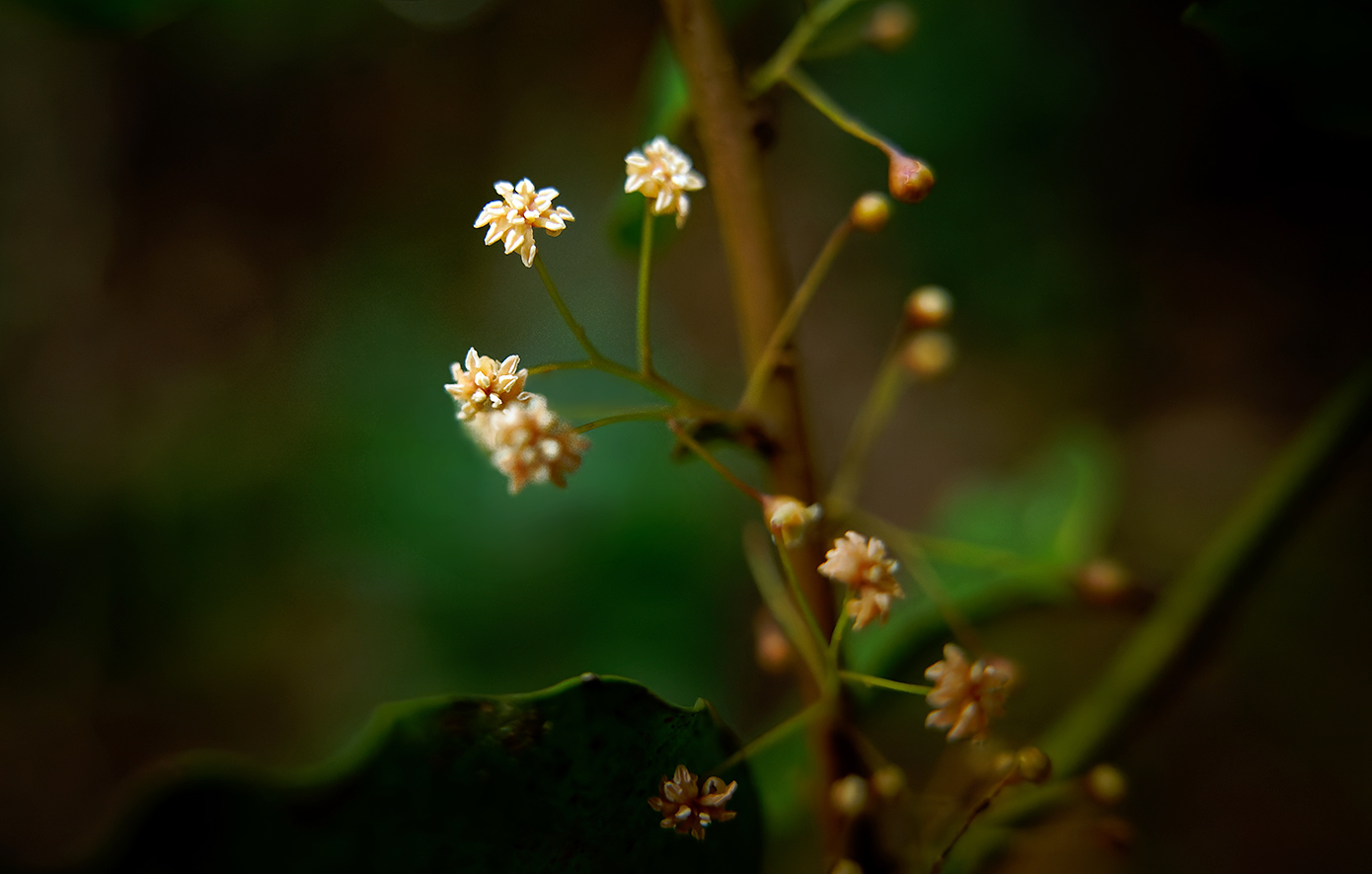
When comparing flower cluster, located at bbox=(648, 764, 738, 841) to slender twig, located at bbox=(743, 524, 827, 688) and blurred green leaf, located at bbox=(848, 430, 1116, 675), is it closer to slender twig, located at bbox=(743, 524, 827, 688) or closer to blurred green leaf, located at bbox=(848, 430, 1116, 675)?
slender twig, located at bbox=(743, 524, 827, 688)

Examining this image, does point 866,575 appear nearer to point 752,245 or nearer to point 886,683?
point 886,683

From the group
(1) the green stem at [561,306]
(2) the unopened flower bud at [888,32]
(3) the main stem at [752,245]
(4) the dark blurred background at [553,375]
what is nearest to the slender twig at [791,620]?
(3) the main stem at [752,245]

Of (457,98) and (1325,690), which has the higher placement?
(457,98)

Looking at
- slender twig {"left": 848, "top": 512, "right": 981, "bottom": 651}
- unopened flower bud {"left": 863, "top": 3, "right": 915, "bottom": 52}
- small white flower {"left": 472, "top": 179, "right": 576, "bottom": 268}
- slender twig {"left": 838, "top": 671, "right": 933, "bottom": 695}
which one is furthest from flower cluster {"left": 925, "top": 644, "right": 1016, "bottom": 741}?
unopened flower bud {"left": 863, "top": 3, "right": 915, "bottom": 52}

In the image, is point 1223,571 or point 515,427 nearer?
point 515,427

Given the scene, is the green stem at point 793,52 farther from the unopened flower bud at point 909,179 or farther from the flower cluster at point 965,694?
the flower cluster at point 965,694

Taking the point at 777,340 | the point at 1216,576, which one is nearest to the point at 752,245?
the point at 777,340

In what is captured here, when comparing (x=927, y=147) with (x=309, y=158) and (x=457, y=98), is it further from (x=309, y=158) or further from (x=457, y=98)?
(x=309, y=158)

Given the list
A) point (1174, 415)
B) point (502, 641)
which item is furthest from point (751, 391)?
point (1174, 415)
